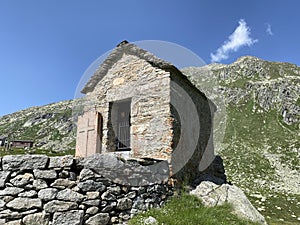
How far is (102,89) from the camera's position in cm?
967

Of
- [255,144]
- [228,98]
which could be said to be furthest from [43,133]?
[255,144]

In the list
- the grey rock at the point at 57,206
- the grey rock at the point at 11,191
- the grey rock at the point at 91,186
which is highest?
the grey rock at the point at 91,186

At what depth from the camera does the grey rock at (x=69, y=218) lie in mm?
4859

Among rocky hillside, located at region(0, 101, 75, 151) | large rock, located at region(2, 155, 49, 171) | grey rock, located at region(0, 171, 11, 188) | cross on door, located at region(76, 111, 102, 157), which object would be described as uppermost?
rocky hillside, located at region(0, 101, 75, 151)

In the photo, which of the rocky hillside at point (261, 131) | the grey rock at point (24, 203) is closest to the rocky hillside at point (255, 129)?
the rocky hillside at point (261, 131)

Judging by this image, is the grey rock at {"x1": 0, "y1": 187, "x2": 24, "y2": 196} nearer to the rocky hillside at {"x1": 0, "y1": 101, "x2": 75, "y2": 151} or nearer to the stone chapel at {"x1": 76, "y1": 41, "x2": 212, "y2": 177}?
the stone chapel at {"x1": 76, "y1": 41, "x2": 212, "y2": 177}

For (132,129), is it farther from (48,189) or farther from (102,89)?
(48,189)

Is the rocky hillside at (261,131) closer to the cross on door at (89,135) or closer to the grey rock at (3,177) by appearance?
the cross on door at (89,135)

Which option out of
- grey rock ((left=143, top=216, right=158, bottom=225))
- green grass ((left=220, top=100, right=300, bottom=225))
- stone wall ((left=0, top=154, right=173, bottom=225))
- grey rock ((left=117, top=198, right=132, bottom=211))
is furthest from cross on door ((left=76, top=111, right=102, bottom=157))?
green grass ((left=220, top=100, right=300, bottom=225))

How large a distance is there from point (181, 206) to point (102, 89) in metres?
5.38

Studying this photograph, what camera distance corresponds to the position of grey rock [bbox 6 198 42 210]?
4.78m

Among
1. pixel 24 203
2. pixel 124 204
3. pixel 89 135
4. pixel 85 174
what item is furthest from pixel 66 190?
pixel 89 135

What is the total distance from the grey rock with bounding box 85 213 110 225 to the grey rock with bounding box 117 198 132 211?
376 mm

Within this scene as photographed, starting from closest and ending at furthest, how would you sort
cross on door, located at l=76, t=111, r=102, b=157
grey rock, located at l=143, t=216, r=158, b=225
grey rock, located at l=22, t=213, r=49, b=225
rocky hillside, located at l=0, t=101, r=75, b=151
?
grey rock, located at l=22, t=213, r=49, b=225 < grey rock, located at l=143, t=216, r=158, b=225 < cross on door, located at l=76, t=111, r=102, b=157 < rocky hillside, located at l=0, t=101, r=75, b=151
